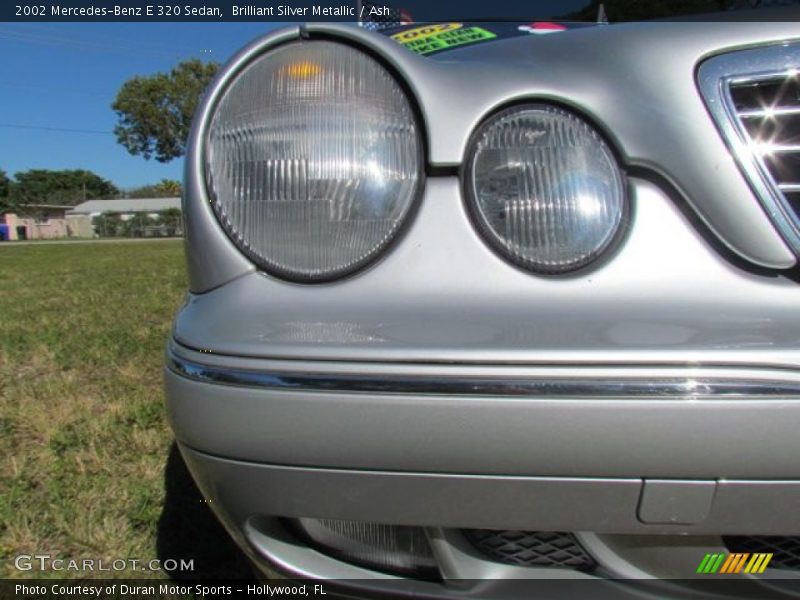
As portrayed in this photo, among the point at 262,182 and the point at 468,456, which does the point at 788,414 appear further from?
the point at 262,182

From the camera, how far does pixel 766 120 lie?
93 centimetres

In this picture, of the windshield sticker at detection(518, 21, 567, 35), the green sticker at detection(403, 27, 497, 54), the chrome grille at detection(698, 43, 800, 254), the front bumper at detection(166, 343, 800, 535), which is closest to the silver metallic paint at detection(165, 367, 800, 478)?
the front bumper at detection(166, 343, 800, 535)

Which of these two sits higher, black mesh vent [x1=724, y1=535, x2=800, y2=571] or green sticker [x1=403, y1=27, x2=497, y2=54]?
green sticker [x1=403, y1=27, x2=497, y2=54]

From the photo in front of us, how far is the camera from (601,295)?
0.90m

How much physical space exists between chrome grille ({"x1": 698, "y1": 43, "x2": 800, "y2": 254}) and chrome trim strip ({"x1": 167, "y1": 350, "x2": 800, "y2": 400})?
0.89ft

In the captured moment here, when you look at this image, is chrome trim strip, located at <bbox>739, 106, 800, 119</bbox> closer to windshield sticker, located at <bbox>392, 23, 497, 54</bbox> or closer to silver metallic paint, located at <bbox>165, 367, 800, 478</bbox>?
silver metallic paint, located at <bbox>165, 367, 800, 478</bbox>

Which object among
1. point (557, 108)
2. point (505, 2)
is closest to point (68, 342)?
point (505, 2)

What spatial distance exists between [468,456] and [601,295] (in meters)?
0.29

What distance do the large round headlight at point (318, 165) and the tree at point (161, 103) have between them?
34944 millimetres

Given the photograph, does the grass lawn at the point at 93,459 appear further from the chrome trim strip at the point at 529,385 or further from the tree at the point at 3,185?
the tree at the point at 3,185

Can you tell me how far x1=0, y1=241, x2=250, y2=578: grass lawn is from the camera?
1.71 metres

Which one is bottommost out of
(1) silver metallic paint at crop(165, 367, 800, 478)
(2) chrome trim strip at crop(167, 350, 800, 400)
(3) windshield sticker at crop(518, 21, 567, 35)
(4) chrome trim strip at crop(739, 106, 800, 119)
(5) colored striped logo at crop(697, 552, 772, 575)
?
(5) colored striped logo at crop(697, 552, 772, 575)

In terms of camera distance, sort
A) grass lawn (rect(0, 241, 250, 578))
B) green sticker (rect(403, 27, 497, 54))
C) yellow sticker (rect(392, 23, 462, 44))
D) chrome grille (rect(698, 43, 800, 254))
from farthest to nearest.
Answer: grass lawn (rect(0, 241, 250, 578)) → yellow sticker (rect(392, 23, 462, 44)) → green sticker (rect(403, 27, 497, 54)) → chrome grille (rect(698, 43, 800, 254))

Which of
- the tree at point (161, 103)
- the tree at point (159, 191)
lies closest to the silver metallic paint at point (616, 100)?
the tree at point (161, 103)
